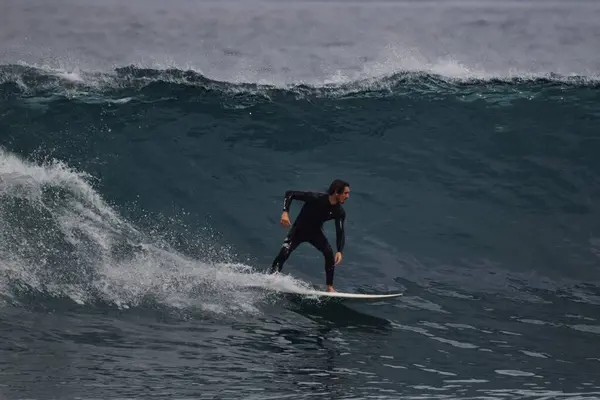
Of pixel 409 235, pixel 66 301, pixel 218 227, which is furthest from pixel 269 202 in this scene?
pixel 66 301

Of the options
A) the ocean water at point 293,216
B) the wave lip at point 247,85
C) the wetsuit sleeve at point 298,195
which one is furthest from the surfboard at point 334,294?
the wave lip at point 247,85

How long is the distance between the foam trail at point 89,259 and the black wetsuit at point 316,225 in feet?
1.45

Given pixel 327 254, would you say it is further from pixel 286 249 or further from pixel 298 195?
pixel 298 195

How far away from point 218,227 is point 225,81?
4.75m

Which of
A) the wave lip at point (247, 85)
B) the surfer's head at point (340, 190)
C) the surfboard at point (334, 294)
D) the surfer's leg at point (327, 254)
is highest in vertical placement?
the wave lip at point (247, 85)

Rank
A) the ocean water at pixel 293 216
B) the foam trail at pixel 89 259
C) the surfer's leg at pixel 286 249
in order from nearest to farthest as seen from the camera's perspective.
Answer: the ocean water at pixel 293 216 < the foam trail at pixel 89 259 < the surfer's leg at pixel 286 249

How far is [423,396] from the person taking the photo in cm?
850

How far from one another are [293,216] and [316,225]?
2.47m

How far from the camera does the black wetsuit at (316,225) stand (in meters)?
11.2

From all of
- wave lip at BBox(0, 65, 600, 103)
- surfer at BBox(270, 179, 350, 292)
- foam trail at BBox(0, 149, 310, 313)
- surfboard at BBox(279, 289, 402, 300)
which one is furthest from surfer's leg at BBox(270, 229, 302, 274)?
wave lip at BBox(0, 65, 600, 103)

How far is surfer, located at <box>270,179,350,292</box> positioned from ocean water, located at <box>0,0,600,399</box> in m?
0.43

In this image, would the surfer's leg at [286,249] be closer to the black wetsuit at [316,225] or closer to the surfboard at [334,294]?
the black wetsuit at [316,225]

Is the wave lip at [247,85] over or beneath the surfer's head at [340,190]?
over

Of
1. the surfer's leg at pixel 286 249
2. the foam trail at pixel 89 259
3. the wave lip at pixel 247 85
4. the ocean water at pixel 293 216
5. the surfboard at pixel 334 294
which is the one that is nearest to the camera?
the ocean water at pixel 293 216
